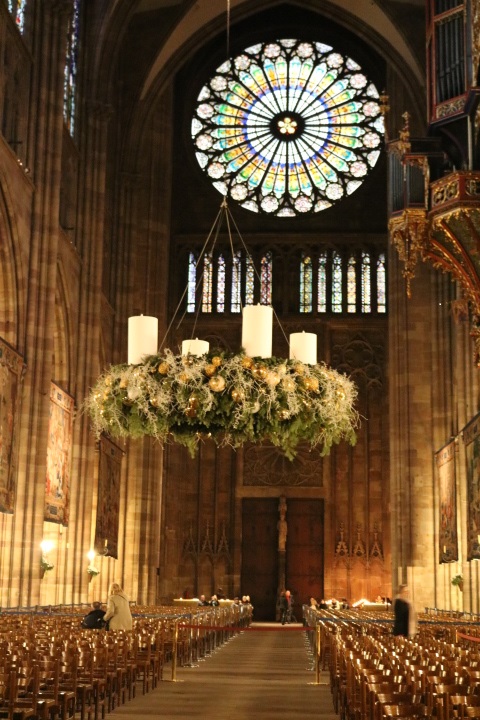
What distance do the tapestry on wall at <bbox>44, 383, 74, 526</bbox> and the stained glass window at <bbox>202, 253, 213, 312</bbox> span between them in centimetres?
1223

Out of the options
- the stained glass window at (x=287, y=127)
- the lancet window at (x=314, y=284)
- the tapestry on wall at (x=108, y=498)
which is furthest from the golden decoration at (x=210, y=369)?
the stained glass window at (x=287, y=127)

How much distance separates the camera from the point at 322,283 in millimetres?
39031

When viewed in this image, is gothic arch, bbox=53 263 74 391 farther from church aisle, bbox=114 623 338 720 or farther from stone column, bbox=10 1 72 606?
church aisle, bbox=114 623 338 720

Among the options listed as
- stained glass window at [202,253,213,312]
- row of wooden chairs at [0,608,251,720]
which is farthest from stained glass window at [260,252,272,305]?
row of wooden chairs at [0,608,251,720]

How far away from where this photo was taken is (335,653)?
13430 millimetres

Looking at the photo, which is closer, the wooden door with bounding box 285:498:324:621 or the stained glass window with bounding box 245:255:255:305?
the wooden door with bounding box 285:498:324:621

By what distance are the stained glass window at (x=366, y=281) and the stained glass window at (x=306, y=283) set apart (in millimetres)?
1892

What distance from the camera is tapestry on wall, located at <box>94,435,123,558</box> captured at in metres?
30.0

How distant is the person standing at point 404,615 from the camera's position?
1420cm

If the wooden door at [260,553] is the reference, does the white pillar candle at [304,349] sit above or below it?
above

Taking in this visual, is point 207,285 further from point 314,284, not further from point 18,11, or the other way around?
point 18,11

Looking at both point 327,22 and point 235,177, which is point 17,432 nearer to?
point 235,177

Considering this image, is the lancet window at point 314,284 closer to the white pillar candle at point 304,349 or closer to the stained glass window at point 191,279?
the stained glass window at point 191,279

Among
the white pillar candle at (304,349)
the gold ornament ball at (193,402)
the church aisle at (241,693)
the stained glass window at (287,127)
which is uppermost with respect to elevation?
the stained glass window at (287,127)
